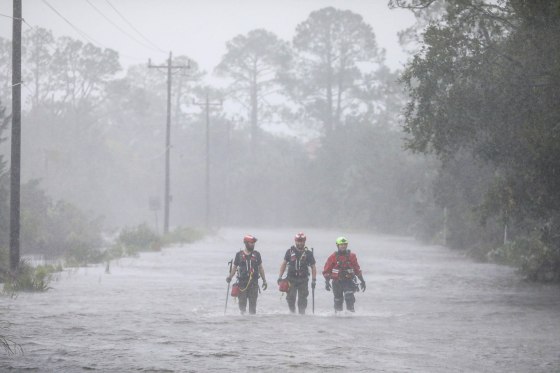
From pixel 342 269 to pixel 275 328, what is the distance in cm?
244

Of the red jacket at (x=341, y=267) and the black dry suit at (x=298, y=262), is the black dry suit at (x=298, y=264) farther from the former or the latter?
the red jacket at (x=341, y=267)

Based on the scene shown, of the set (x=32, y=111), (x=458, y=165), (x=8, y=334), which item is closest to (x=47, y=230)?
(x=458, y=165)

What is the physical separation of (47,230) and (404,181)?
77.7ft

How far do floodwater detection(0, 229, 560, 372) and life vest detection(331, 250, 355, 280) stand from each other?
800 mm

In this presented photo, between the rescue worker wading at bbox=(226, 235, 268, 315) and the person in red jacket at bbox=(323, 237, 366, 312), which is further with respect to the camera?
the person in red jacket at bbox=(323, 237, 366, 312)

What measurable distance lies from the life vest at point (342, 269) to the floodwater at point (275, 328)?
800mm

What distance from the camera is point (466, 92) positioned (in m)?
25.1

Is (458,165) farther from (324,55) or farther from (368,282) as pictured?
(324,55)

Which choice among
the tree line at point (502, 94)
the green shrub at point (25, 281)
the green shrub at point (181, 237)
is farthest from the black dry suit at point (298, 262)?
the green shrub at point (181, 237)

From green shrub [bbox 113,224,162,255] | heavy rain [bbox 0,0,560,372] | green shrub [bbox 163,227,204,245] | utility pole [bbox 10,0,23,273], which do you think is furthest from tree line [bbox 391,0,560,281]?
green shrub [bbox 163,227,204,245]

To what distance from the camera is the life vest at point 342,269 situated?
19312mm

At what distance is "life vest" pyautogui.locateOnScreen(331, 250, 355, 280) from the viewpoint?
19.3m

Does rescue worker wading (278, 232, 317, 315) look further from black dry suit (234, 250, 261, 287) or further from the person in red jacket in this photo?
black dry suit (234, 250, 261, 287)

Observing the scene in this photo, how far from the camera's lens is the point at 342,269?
19.3m
